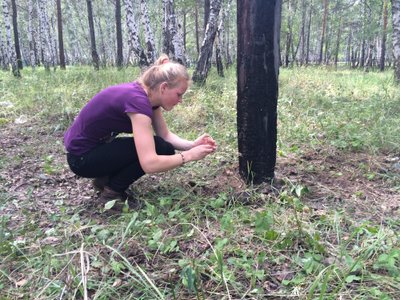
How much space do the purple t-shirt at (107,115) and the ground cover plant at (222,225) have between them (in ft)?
1.59

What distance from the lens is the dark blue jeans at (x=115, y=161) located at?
258 centimetres

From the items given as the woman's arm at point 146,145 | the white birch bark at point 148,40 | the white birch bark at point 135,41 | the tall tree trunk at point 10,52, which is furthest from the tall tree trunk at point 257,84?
the tall tree trunk at point 10,52

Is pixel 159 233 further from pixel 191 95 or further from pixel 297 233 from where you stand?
pixel 191 95

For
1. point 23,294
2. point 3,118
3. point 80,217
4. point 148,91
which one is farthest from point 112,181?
point 3,118

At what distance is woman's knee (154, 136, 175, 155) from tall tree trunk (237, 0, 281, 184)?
21.0 inches

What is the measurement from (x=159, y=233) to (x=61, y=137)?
319cm

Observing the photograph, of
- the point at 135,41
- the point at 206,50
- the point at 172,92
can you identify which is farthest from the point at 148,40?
the point at 172,92

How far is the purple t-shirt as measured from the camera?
2309mm

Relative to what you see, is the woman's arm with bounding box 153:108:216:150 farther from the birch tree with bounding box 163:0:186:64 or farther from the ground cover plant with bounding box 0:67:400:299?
the birch tree with bounding box 163:0:186:64

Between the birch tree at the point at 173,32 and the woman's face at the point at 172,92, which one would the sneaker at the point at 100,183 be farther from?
the birch tree at the point at 173,32

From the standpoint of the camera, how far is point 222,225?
210 cm

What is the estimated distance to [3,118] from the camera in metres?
5.53

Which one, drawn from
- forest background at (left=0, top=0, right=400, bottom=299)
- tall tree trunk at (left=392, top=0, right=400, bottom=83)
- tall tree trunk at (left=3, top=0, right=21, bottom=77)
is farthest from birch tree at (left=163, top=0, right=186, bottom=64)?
tall tree trunk at (left=3, top=0, right=21, bottom=77)

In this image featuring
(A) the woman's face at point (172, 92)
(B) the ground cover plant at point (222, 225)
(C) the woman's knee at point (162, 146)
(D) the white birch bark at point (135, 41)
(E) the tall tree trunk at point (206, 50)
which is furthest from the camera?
(D) the white birch bark at point (135, 41)
